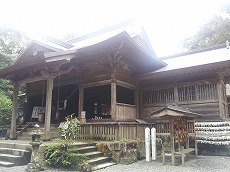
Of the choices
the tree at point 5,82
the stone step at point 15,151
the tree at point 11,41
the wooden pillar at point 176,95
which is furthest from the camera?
the tree at point 11,41

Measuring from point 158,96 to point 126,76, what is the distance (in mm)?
2156

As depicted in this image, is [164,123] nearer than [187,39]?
Yes

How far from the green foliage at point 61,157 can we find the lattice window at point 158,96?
635 cm

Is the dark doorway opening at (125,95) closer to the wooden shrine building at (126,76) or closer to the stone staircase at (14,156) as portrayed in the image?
the wooden shrine building at (126,76)

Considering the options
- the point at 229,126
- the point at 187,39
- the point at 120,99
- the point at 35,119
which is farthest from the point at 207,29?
the point at 35,119

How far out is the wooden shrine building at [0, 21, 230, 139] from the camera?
9.65 m

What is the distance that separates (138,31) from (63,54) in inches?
280

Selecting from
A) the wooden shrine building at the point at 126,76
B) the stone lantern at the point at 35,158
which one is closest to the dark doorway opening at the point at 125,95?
the wooden shrine building at the point at 126,76

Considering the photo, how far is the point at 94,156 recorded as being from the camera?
7.96 metres

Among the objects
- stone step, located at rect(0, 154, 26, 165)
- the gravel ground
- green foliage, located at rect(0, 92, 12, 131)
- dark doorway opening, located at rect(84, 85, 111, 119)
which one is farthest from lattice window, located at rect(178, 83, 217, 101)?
green foliage, located at rect(0, 92, 12, 131)

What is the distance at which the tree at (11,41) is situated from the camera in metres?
24.5

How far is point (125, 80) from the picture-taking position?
38.8ft

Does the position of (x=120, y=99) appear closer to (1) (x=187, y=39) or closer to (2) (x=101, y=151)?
(2) (x=101, y=151)

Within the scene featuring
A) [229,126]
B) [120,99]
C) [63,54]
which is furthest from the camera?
[120,99]
